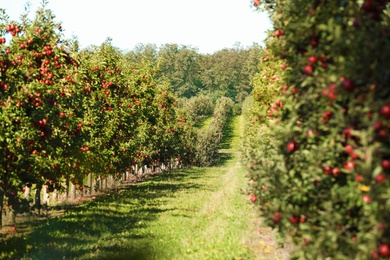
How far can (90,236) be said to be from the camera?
13.1 metres

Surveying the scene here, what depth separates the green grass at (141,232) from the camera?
11.1 meters

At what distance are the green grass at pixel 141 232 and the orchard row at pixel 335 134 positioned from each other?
589 cm

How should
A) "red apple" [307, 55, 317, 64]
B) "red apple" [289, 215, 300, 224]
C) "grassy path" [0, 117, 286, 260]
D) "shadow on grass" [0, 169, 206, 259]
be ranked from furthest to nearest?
"grassy path" [0, 117, 286, 260] < "shadow on grass" [0, 169, 206, 259] < "red apple" [289, 215, 300, 224] < "red apple" [307, 55, 317, 64]

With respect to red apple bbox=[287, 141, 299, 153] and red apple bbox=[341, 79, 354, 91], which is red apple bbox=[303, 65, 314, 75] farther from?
red apple bbox=[287, 141, 299, 153]

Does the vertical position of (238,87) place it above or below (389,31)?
above

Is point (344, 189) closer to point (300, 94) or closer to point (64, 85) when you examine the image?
point (300, 94)

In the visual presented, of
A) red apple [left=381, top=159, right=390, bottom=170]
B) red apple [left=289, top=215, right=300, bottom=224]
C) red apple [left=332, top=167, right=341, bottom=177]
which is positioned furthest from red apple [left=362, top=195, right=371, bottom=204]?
red apple [left=289, top=215, right=300, bottom=224]

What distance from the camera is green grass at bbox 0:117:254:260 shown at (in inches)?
436

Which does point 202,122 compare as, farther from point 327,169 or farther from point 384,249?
point 384,249

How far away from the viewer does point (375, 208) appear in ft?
13.1

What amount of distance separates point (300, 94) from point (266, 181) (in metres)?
1.21

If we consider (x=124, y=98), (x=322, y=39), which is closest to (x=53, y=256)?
(x=322, y=39)

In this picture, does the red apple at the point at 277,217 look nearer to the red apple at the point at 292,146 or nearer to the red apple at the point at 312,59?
the red apple at the point at 292,146

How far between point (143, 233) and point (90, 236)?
5.84 ft
